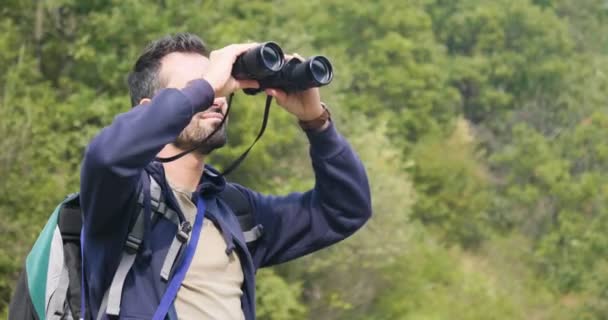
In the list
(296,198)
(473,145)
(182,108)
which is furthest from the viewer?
(473,145)

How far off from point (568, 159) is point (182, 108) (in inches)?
1359

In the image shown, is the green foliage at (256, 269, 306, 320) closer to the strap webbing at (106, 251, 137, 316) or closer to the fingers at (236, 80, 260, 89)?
the fingers at (236, 80, 260, 89)

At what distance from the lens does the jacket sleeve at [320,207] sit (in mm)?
2857

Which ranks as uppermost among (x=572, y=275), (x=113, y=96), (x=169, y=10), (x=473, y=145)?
(x=169, y=10)

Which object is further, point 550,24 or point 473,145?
point 550,24

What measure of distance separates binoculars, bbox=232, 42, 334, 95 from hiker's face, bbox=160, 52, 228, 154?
122 millimetres

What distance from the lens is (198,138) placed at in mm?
2594

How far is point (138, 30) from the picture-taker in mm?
16672

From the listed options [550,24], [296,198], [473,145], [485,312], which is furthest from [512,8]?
[296,198]

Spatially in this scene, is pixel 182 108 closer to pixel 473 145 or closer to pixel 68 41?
pixel 68 41

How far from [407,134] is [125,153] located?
3081 cm

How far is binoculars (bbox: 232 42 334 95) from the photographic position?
98.7 inches

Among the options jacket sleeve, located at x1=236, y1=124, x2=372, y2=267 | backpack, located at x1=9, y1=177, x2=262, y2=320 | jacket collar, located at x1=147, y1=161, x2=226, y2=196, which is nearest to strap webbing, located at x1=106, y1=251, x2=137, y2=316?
backpack, located at x1=9, y1=177, x2=262, y2=320

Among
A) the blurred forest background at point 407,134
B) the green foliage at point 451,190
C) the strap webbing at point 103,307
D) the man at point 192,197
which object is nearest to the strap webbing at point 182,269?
the man at point 192,197
